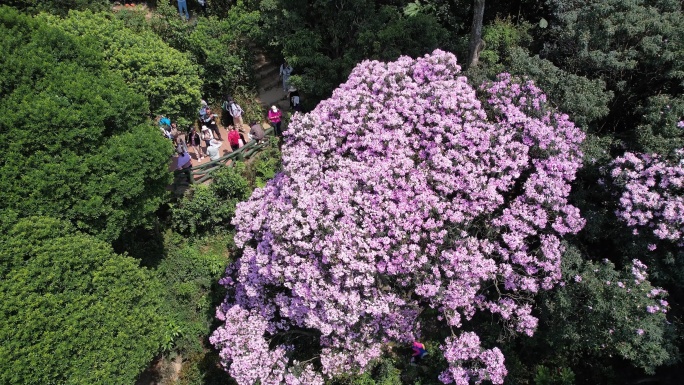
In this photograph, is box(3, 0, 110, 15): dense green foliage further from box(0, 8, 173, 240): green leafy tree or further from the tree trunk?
the tree trunk

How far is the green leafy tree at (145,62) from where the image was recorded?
16.2m

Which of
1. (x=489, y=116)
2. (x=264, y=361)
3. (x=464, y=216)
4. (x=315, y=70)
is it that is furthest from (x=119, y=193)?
(x=489, y=116)

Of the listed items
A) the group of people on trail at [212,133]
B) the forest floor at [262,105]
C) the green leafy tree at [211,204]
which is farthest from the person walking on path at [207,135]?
the green leafy tree at [211,204]

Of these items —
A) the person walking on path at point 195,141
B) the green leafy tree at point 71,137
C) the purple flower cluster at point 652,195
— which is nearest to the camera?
the purple flower cluster at point 652,195

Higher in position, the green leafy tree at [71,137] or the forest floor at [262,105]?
the green leafy tree at [71,137]

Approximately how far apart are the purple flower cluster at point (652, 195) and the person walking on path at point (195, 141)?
1407cm

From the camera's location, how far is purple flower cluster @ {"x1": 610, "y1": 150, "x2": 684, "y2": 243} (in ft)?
34.6

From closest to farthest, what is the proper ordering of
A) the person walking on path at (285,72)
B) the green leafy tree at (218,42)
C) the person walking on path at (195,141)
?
the green leafy tree at (218,42)
the person walking on path at (195,141)
the person walking on path at (285,72)

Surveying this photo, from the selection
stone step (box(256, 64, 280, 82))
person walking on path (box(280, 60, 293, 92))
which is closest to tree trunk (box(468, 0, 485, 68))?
person walking on path (box(280, 60, 293, 92))

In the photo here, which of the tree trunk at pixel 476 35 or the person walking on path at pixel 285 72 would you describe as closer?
the tree trunk at pixel 476 35

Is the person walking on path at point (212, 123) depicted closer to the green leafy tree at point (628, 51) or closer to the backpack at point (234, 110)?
the backpack at point (234, 110)

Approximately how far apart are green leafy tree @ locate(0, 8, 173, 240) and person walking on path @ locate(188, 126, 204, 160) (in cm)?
401

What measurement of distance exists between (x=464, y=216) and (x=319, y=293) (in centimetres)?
367

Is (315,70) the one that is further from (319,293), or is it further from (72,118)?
(319,293)
